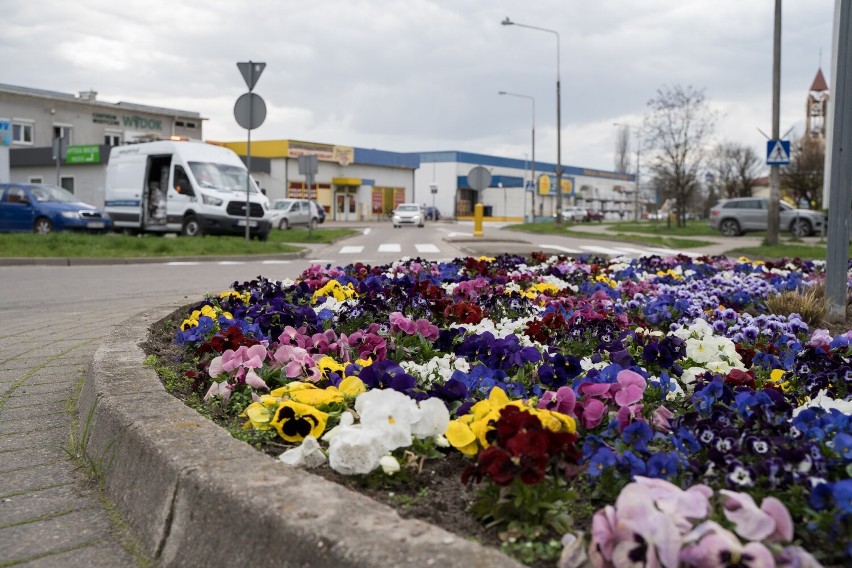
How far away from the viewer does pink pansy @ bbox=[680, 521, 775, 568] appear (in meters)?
1.53

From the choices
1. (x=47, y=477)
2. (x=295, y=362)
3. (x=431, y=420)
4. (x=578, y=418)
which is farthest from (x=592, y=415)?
(x=47, y=477)

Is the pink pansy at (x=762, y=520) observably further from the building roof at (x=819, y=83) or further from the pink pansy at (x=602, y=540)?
the building roof at (x=819, y=83)

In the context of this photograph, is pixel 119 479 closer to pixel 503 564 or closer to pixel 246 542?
pixel 246 542

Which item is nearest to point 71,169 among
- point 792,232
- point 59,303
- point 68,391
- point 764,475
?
point 792,232

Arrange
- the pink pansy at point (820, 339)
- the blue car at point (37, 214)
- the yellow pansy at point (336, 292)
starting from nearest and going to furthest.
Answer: the pink pansy at point (820, 339)
the yellow pansy at point (336, 292)
the blue car at point (37, 214)

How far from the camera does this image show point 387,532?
1691 millimetres

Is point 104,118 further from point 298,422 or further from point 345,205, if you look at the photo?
point 298,422

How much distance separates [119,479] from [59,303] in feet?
20.8

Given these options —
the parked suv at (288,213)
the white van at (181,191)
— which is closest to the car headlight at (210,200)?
the white van at (181,191)

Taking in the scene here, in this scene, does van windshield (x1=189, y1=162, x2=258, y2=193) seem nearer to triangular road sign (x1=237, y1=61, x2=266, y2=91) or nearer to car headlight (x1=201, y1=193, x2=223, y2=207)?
car headlight (x1=201, y1=193, x2=223, y2=207)

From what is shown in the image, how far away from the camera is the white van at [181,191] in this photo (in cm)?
2197

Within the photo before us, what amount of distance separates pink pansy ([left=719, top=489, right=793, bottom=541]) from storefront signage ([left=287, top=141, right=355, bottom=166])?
63431 mm

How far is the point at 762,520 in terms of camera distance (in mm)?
1643

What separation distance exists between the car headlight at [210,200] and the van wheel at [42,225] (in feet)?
14.5
